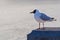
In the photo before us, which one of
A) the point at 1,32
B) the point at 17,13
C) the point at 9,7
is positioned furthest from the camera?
the point at 9,7

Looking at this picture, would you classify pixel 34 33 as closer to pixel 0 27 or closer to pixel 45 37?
pixel 45 37

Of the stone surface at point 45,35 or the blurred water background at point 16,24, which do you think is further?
the blurred water background at point 16,24

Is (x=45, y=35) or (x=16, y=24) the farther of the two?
(x=16, y=24)

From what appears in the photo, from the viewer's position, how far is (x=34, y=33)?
1.83 meters

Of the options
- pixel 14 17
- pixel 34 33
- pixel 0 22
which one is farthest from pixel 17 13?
pixel 34 33

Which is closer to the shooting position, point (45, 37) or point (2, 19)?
point (45, 37)

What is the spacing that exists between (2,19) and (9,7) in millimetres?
3247

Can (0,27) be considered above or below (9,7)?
below

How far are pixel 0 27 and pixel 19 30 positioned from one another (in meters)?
0.98

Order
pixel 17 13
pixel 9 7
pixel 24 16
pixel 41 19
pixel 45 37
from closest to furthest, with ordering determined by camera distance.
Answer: pixel 45 37 → pixel 41 19 → pixel 24 16 → pixel 17 13 → pixel 9 7

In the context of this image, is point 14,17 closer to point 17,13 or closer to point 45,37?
point 17,13

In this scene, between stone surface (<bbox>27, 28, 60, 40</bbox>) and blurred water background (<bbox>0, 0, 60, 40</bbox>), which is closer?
stone surface (<bbox>27, 28, 60, 40</bbox>)

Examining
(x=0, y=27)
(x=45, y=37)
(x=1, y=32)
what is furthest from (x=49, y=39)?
(x=0, y=27)

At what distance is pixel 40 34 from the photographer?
1.80 m
